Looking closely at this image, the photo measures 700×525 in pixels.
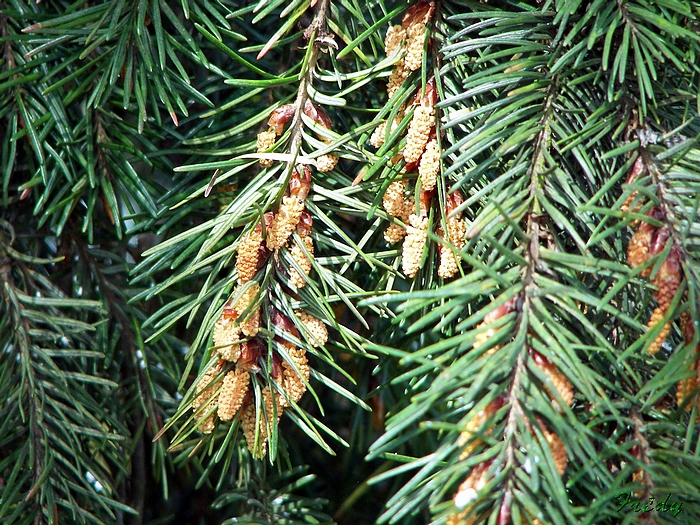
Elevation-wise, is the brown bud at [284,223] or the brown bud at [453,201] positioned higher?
the brown bud at [284,223]

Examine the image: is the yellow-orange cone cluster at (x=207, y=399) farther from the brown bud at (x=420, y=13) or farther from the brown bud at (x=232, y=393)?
the brown bud at (x=420, y=13)

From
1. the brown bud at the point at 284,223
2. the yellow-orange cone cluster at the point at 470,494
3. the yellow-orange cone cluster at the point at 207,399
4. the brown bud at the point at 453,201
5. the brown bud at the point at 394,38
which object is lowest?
the yellow-orange cone cluster at the point at 470,494

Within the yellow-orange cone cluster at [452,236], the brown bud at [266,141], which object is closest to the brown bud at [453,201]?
the yellow-orange cone cluster at [452,236]

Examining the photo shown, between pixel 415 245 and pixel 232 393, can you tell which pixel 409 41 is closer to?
pixel 415 245

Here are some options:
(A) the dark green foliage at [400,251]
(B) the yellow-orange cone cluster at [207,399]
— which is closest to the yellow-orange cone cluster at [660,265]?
(A) the dark green foliage at [400,251]

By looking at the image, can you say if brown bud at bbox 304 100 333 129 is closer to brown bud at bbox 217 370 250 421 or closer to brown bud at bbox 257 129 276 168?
brown bud at bbox 257 129 276 168

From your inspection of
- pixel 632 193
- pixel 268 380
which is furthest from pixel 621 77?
pixel 268 380

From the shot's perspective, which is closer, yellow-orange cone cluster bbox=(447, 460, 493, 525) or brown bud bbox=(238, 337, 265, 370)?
yellow-orange cone cluster bbox=(447, 460, 493, 525)

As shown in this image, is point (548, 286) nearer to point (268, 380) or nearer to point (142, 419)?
point (268, 380)

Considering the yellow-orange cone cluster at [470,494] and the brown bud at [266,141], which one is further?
the brown bud at [266,141]

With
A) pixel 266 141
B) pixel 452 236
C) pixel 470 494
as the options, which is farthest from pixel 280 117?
pixel 470 494

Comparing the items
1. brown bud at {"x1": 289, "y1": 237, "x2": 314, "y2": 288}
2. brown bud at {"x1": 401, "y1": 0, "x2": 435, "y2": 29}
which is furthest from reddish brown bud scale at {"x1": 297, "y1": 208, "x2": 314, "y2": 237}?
brown bud at {"x1": 401, "y1": 0, "x2": 435, "y2": 29}
